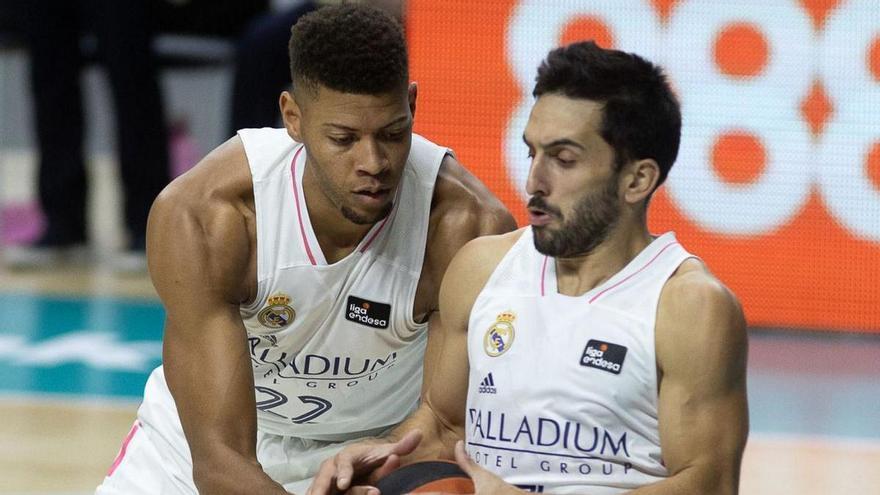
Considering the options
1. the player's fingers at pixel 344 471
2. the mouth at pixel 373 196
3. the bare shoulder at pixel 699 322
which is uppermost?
the mouth at pixel 373 196

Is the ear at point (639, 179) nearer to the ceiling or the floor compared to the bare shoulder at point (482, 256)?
nearer to the ceiling

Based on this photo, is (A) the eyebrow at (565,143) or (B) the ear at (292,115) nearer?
(A) the eyebrow at (565,143)

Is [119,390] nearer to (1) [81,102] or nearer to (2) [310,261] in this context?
(1) [81,102]

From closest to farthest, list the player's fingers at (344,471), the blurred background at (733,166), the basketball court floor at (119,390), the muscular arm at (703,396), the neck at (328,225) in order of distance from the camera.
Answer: the muscular arm at (703,396) → the player's fingers at (344,471) → the neck at (328,225) → the basketball court floor at (119,390) → the blurred background at (733,166)

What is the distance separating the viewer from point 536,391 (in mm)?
3844

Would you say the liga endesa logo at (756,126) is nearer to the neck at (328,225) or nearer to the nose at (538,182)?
the neck at (328,225)

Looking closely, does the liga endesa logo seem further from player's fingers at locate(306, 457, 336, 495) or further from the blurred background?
player's fingers at locate(306, 457, 336, 495)

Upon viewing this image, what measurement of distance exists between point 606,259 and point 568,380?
1.13ft

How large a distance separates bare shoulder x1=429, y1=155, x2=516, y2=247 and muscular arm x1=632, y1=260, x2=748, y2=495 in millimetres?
998

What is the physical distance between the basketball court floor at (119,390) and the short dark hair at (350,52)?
2.65m

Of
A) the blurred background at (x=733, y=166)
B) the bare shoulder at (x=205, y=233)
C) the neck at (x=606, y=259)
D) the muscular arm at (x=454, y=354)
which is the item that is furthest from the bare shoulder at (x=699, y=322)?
the blurred background at (x=733, y=166)

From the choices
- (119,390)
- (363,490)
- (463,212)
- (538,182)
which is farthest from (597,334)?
(119,390)

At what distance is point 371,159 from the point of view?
4152mm

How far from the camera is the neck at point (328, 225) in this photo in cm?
452
